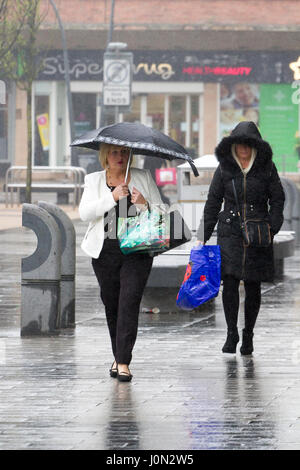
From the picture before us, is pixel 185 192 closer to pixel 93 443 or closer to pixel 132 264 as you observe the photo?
pixel 132 264

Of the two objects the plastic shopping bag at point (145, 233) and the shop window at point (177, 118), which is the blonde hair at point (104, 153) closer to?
the plastic shopping bag at point (145, 233)

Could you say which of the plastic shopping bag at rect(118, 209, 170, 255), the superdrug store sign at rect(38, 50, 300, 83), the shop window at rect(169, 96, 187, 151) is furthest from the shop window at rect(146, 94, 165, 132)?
the plastic shopping bag at rect(118, 209, 170, 255)

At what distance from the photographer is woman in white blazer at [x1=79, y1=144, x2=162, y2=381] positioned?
7.89 meters

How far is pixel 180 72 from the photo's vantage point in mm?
45094

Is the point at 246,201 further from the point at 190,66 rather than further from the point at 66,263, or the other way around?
the point at 190,66

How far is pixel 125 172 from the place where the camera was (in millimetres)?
8031

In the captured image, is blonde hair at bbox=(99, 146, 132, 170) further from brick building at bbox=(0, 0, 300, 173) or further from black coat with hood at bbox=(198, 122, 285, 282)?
Result: brick building at bbox=(0, 0, 300, 173)

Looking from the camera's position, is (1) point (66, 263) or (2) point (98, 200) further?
(1) point (66, 263)

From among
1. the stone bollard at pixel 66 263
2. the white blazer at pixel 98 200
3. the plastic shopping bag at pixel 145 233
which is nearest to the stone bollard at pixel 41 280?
the stone bollard at pixel 66 263

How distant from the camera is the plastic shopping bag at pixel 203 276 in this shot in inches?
344

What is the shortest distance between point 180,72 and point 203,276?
36821 millimetres

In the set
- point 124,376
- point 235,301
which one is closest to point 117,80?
point 235,301

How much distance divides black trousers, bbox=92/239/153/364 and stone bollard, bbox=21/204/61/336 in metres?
1.80

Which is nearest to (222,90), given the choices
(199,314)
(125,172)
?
(199,314)
